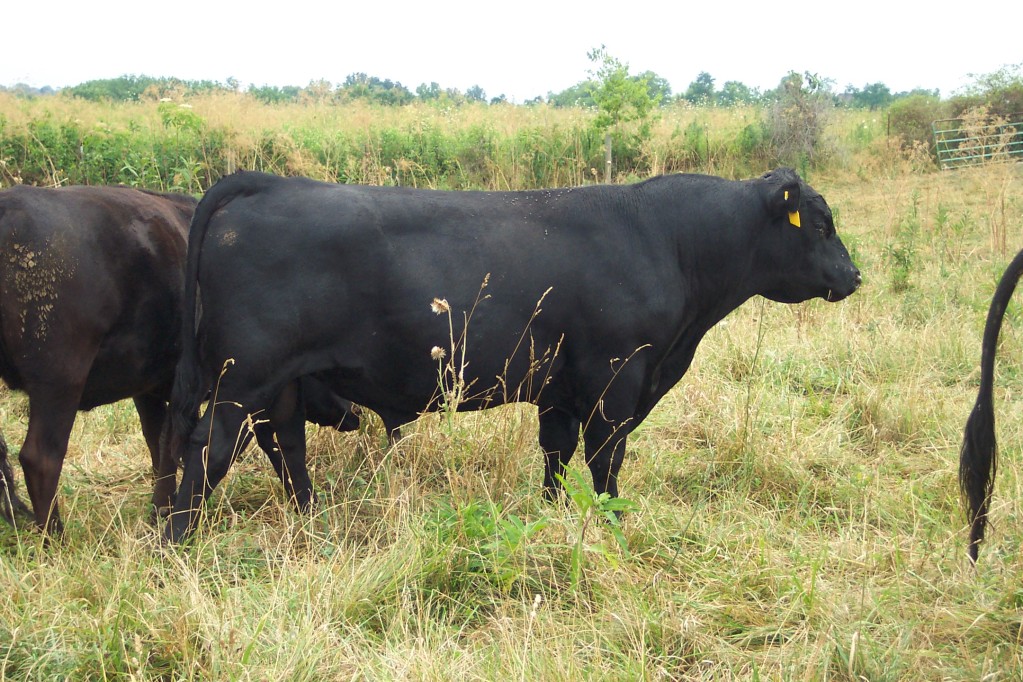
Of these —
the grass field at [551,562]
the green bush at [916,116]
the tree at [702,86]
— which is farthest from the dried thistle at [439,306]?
the tree at [702,86]

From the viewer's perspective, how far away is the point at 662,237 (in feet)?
15.5

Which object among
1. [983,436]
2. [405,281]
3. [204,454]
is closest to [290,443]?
[204,454]

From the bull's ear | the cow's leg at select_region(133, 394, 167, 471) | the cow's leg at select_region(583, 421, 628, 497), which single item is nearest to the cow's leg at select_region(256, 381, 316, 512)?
the cow's leg at select_region(133, 394, 167, 471)

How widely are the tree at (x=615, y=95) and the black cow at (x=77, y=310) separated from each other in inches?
460

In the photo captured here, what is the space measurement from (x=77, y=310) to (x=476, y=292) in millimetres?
1667

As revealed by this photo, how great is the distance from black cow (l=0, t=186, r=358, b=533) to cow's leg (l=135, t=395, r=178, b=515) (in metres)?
0.01

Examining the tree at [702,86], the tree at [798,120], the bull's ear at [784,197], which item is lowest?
the bull's ear at [784,197]

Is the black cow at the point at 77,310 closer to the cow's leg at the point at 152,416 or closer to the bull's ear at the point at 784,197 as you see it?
the cow's leg at the point at 152,416

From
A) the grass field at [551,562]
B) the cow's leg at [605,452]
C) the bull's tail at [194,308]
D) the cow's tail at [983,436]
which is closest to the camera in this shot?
the grass field at [551,562]

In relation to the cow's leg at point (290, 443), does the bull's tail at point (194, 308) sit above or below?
above

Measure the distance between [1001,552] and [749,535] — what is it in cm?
103

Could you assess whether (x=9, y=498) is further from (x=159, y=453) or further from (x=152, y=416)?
(x=152, y=416)

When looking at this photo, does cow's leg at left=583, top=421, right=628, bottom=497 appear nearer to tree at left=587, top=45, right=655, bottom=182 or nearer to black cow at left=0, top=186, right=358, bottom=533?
black cow at left=0, top=186, right=358, bottom=533

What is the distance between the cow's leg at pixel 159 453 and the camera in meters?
4.44
